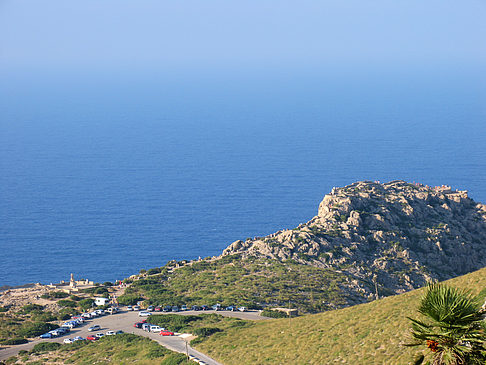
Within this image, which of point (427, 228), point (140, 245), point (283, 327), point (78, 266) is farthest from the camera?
point (140, 245)

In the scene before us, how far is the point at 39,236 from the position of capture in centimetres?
19188

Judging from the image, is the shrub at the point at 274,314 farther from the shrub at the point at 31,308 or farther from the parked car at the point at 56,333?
the shrub at the point at 31,308

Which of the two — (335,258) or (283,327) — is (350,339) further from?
Result: (335,258)

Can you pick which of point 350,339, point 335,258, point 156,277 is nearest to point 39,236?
point 156,277

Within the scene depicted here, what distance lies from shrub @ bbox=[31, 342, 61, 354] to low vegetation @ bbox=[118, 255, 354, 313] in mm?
17633

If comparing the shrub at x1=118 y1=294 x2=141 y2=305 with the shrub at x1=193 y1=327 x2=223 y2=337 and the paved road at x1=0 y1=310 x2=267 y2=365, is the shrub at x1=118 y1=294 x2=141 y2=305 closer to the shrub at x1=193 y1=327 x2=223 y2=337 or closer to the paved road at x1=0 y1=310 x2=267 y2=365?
the paved road at x1=0 y1=310 x2=267 y2=365

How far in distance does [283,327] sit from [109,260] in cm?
11144

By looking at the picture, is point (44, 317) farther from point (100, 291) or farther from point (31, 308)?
point (100, 291)

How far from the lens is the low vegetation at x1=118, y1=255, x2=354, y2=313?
8988cm

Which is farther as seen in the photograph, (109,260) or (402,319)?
(109,260)

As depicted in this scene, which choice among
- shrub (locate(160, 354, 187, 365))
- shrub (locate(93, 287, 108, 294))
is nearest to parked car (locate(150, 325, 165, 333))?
shrub (locate(160, 354, 187, 365))

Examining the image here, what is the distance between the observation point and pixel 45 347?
74.6 metres

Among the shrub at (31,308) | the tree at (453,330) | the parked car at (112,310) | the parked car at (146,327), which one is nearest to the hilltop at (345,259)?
the parked car at (112,310)

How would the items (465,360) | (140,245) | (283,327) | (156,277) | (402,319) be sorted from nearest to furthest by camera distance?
(465,360) → (402,319) → (283,327) → (156,277) → (140,245)
